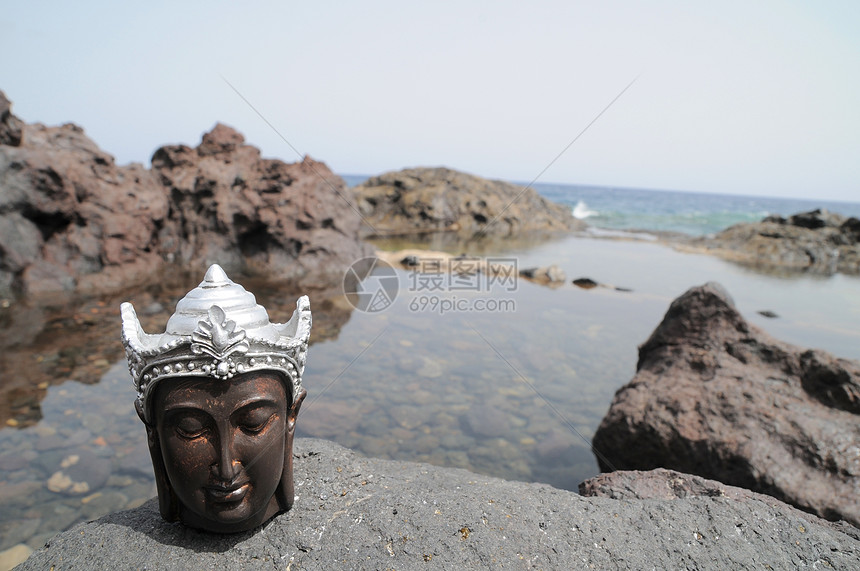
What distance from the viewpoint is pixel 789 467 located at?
351cm

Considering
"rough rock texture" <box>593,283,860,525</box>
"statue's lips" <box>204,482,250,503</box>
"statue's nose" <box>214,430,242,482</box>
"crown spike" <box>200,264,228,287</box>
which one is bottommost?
"rough rock texture" <box>593,283,860,525</box>

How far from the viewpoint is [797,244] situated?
21.4 meters

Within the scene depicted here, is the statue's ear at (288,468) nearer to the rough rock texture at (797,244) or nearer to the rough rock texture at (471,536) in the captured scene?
the rough rock texture at (471,536)

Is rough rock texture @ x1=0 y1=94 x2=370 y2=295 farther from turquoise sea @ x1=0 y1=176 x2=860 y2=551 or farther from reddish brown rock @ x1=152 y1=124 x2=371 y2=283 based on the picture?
turquoise sea @ x1=0 y1=176 x2=860 y2=551

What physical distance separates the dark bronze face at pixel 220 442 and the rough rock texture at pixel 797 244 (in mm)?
20044

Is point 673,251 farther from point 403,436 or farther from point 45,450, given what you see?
point 45,450

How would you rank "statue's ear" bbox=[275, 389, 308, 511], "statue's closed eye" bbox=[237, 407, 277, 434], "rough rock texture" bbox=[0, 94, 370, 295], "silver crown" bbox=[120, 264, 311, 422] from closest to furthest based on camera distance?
"silver crown" bbox=[120, 264, 311, 422] < "statue's closed eye" bbox=[237, 407, 277, 434] < "statue's ear" bbox=[275, 389, 308, 511] < "rough rock texture" bbox=[0, 94, 370, 295]

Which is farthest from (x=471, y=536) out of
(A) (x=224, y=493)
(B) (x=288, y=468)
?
(A) (x=224, y=493)

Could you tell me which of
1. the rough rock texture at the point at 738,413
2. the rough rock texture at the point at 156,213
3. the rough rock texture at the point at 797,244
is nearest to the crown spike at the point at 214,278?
the rough rock texture at the point at 738,413

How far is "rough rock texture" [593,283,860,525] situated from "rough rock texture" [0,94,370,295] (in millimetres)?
8627

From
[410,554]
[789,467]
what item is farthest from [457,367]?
[410,554]

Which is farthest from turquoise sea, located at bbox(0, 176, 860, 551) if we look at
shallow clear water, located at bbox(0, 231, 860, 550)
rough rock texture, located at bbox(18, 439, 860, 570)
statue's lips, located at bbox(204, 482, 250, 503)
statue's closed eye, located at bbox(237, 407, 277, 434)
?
statue's closed eye, located at bbox(237, 407, 277, 434)

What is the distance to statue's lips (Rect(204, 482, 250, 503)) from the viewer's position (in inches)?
88.8

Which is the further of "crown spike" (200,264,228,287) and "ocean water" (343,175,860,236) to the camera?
"ocean water" (343,175,860,236)
